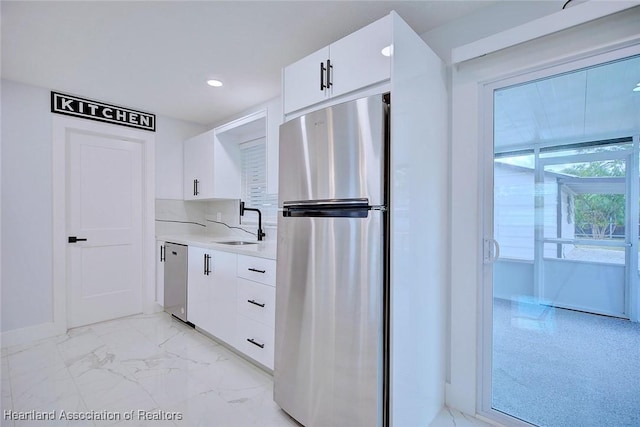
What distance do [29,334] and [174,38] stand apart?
2.90 m

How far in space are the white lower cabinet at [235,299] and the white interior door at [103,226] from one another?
3.22 feet

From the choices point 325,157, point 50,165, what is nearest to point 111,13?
point 325,157

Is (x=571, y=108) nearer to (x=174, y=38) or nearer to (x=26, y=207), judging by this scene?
(x=174, y=38)

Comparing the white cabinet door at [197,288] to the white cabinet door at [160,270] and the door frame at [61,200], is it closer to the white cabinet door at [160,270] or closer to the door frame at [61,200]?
the white cabinet door at [160,270]

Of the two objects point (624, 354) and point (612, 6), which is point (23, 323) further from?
point (612, 6)

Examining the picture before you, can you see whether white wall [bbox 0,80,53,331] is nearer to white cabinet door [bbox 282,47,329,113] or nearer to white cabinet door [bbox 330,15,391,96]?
white cabinet door [bbox 282,47,329,113]

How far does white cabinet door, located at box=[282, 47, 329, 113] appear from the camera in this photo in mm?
1703

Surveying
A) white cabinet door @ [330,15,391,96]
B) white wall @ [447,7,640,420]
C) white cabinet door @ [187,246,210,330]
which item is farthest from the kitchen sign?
white wall @ [447,7,640,420]

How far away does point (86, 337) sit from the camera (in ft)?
9.22

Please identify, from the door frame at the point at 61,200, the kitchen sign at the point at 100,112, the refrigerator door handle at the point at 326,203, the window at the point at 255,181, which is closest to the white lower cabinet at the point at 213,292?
the window at the point at 255,181

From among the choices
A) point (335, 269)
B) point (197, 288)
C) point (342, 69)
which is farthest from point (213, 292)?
point (342, 69)

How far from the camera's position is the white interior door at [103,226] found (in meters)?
3.01

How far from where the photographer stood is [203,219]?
4055mm

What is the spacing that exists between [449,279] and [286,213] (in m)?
1.08
